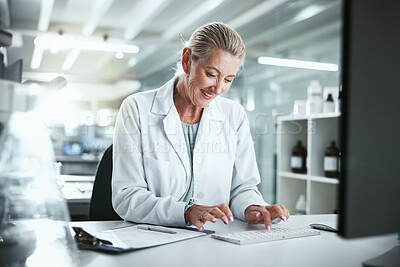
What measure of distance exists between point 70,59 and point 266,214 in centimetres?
464

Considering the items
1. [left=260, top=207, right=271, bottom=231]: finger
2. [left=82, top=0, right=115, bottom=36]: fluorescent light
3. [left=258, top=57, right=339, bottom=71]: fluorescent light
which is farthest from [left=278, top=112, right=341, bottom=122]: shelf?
[left=82, top=0, right=115, bottom=36]: fluorescent light

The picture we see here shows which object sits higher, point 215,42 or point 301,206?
point 215,42

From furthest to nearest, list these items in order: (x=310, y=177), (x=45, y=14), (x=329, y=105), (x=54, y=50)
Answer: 1. (x=54, y=50)
2. (x=45, y=14)
3. (x=310, y=177)
4. (x=329, y=105)

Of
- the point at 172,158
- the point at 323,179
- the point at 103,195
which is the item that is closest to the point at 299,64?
the point at 323,179

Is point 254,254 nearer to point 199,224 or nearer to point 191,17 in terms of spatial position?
point 199,224

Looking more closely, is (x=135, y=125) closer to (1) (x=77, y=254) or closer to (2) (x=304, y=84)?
(1) (x=77, y=254)

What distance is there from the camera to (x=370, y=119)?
1.93 feet

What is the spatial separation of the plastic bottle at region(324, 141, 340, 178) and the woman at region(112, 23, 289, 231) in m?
1.61

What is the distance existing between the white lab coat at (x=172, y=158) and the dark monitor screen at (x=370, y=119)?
0.73m

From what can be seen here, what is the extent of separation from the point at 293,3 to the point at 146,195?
3.82m

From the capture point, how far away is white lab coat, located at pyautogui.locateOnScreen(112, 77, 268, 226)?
4.35 ft

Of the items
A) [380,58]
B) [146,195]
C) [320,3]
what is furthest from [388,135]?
[320,3]

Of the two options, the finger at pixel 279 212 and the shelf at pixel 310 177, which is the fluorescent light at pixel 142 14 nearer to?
the shelf at pixel 310 177

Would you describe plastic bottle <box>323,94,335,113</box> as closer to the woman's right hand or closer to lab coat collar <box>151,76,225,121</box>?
lab coat collar <box>151,76,225,121</box>
